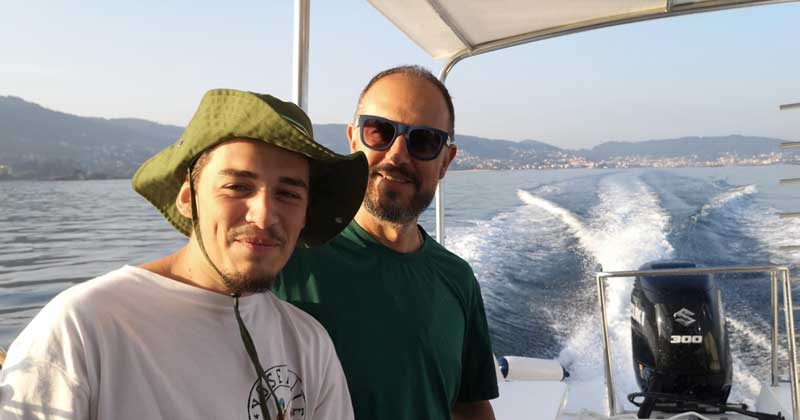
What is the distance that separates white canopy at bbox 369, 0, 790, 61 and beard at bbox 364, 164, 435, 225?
1.08 meters

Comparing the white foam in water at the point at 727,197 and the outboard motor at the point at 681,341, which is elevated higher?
the white foam in water at the point at 727,197

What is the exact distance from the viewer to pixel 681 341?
2734 mm

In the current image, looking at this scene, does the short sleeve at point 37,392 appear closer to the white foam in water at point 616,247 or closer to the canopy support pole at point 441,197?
the canopy support pole at point 441,197

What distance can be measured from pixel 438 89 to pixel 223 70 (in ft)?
16.5

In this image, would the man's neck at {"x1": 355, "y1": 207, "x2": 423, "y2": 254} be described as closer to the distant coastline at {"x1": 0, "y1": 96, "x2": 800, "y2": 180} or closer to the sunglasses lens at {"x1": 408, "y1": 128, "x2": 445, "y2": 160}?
the sunglasses lens at {"x1": 408, "y1": 128, "x2": 445, "y2": 160}

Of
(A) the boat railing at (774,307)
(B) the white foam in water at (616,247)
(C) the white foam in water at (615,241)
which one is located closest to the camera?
(A) the boat railing at (774,307)

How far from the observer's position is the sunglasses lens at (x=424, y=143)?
3.65 feet

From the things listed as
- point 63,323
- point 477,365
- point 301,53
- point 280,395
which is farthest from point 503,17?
point 63,323

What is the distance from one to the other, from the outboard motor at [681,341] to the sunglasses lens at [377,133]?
6.14 ft

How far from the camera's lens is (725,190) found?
9438 mm

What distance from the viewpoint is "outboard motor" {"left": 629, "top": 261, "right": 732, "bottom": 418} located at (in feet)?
8.73

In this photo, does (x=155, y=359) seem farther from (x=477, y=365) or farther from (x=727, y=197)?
(x=727, y=197)

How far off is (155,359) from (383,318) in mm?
375

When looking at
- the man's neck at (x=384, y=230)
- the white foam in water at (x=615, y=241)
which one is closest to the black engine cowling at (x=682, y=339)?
the man's neck at (x=384, y=230)
